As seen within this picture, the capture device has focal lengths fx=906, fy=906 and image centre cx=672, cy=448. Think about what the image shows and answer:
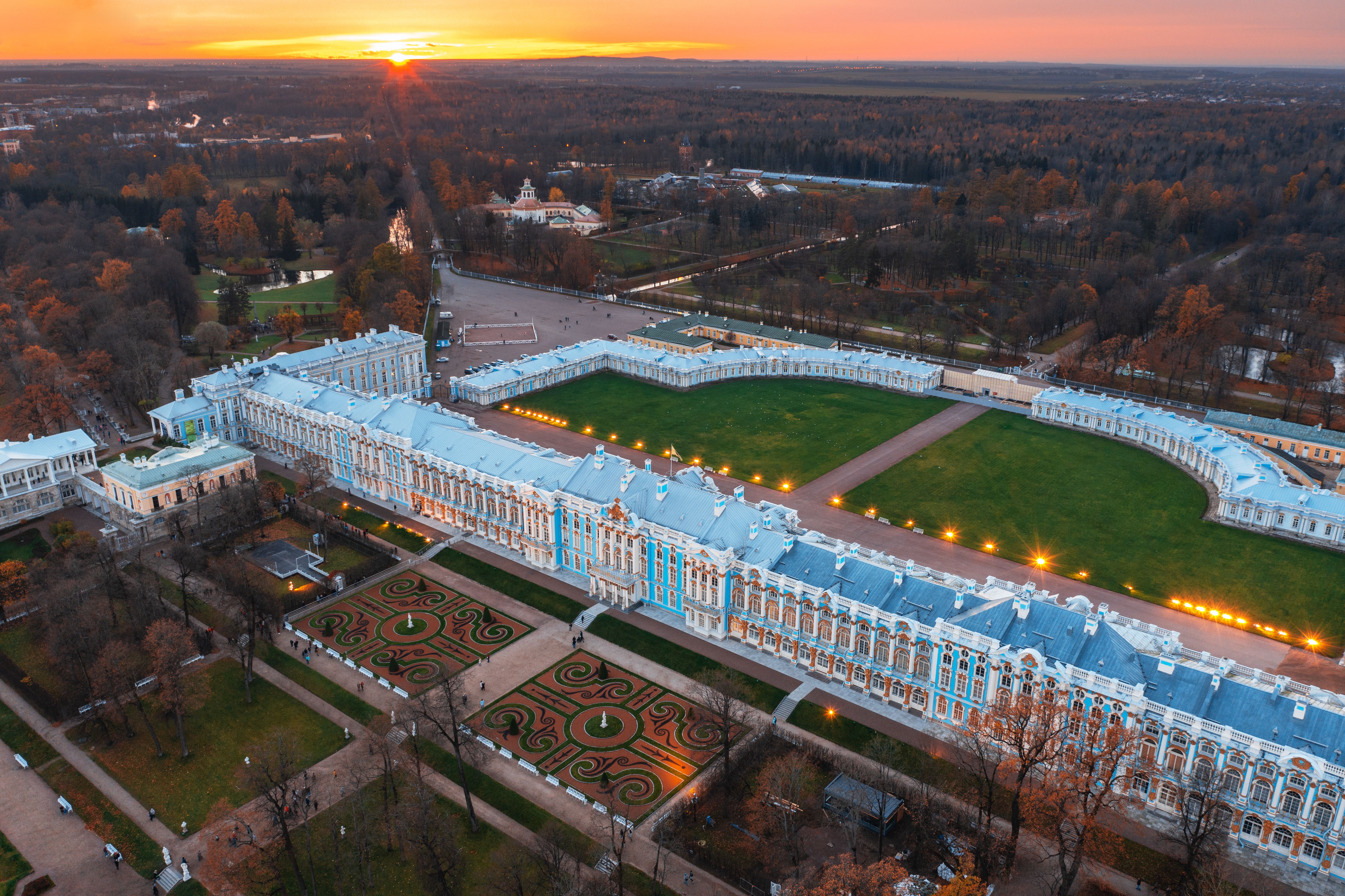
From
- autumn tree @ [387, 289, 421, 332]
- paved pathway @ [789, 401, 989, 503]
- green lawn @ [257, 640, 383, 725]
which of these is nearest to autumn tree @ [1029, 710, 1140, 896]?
green lawn @ [257, 640, 383, 725]

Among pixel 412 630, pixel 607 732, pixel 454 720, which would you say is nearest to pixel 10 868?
pixel 454 720

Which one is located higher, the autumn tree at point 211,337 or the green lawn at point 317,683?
the autumn tree at point 211,337

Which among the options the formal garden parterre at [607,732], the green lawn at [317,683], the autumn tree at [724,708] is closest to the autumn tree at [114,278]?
the green lawn at [317,683]

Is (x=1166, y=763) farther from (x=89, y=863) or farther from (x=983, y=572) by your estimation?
(x=89, y=863)

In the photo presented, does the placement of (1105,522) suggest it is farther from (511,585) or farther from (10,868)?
(10,868)

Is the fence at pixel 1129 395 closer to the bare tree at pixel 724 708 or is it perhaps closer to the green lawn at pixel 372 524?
the bare tree at pixel 724 708

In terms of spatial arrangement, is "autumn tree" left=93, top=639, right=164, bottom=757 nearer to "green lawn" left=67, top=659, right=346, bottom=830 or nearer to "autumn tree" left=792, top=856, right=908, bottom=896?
"green lawn" left=67, top=659, right=346, bottom=830

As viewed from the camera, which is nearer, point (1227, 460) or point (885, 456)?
point (1227, 460)
